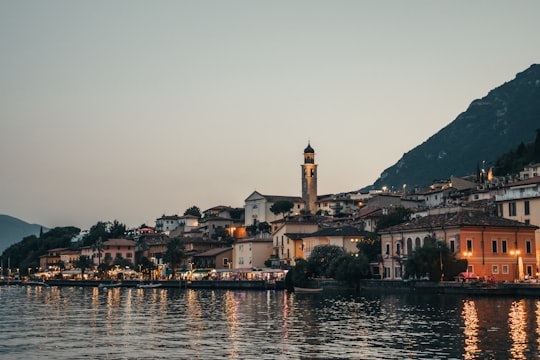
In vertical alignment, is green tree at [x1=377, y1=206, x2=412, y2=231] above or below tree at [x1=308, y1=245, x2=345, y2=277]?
above

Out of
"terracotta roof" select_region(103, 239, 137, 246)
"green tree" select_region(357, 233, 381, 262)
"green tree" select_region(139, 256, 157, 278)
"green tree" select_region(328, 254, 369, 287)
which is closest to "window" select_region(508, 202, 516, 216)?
"green tree" select_region(357, 233, 381, 262)

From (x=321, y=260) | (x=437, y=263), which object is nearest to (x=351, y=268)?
(x=321, y=260)

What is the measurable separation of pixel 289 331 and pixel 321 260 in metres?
54.4

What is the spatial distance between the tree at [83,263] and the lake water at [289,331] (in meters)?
103

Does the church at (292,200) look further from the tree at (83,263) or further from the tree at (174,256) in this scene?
the tree at (83,263)

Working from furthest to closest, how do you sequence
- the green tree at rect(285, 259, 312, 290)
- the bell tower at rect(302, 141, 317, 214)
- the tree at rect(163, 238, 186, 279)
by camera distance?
the bell tower at rect(302, 141, 317, 214)
the tree at rect(163, 238, 186, 279)
the green tree at rect(285, 259, 312, 290)

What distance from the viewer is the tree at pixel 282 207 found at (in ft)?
528

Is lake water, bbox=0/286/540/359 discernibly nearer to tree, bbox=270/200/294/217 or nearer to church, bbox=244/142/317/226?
tree, bbox=270/200/294/217

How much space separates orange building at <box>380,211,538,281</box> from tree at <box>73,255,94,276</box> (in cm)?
10084

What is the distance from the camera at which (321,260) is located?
99188mm

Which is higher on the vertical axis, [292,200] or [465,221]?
[292,200]

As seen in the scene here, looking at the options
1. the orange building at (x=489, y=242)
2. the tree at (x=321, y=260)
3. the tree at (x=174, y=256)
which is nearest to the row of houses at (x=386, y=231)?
the orange building at (x=489, y=242)

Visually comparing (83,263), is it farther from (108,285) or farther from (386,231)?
(386,231)

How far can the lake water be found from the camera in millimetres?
35781
